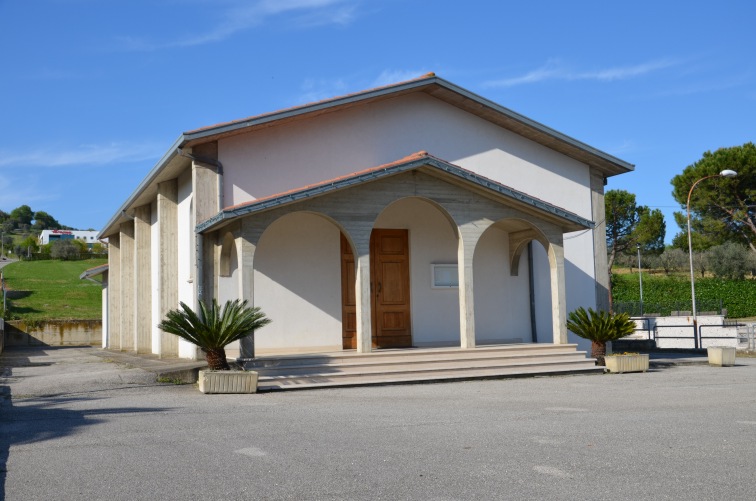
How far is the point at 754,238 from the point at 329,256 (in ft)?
135

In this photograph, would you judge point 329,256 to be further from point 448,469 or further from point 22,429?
point 448,469

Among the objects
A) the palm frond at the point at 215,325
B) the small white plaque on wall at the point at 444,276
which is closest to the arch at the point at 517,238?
the small white plaque on wall at the point at 444,276

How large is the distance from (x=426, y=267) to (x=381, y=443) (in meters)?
10.1

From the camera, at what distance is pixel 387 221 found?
17266mm

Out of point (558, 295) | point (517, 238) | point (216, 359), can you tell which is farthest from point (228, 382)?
point (517, 238)

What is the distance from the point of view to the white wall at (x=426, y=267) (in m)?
17.2

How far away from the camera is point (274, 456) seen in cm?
690

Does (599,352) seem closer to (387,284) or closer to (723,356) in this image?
(723,356)

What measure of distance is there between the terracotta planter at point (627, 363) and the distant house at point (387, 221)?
1.14 m

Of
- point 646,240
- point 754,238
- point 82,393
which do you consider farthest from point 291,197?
point 646,240

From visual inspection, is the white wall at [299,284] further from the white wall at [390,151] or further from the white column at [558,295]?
the white column at [558,295]

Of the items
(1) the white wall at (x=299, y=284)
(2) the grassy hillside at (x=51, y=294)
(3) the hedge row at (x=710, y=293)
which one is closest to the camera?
(1) the white wall at (x=299, y=284)

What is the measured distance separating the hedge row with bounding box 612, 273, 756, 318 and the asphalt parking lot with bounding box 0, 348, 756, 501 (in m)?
36.4

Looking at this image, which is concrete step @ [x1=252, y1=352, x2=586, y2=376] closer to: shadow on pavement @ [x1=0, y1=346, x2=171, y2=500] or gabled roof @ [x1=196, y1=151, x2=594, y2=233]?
gabled roof @ [x1=196, y1=151, x2=594, y2=233]
